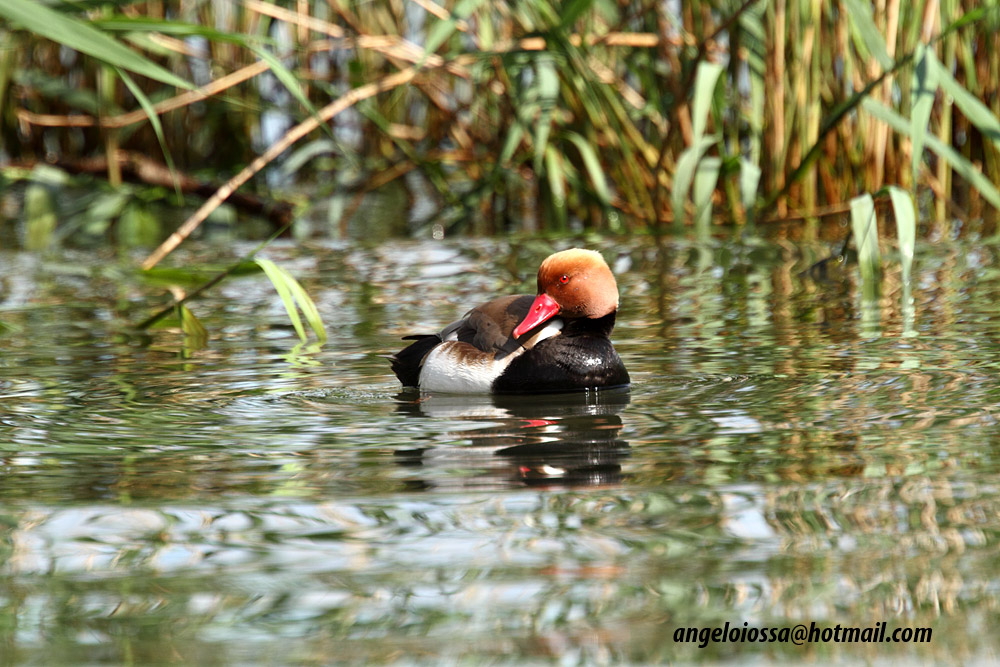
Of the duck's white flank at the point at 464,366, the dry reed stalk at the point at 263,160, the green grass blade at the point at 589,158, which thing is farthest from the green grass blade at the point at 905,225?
the green grass blade at the point at 589,158

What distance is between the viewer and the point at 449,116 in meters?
7.87

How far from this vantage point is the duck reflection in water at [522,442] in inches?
108

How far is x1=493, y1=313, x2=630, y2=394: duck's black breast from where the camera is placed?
374cm

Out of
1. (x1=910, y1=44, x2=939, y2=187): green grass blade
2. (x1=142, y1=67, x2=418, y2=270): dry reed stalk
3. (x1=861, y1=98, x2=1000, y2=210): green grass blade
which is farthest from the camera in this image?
(x1=142, y1=67, x2=418, y2=270): dry reed stalk

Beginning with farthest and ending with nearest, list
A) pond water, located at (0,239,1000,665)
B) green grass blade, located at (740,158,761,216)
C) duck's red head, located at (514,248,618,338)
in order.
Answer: green grass blade, located at (740,158,761,216) → duck's red head, located at (514,248,618,338) → pond water, located at (0,239,1000,665)

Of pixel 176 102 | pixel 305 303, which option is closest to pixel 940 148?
pixel 305 303

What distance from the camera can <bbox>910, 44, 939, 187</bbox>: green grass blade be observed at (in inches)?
174

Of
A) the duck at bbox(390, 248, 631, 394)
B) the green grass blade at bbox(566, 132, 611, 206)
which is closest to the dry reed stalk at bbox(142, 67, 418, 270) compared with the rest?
the green grass blade at bbox(566, 132, 611, 206)

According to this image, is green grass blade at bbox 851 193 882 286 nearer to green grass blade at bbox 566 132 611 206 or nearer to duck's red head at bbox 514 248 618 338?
duck's red head at bbox 514 248 618 338

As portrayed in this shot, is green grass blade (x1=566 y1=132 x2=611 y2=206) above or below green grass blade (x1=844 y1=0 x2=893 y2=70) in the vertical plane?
below

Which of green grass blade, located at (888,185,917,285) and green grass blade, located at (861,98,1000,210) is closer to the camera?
green grass blade, located at (888,185,917,285)

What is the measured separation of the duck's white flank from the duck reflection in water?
0.10ft

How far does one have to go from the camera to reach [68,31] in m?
Result: 3.38

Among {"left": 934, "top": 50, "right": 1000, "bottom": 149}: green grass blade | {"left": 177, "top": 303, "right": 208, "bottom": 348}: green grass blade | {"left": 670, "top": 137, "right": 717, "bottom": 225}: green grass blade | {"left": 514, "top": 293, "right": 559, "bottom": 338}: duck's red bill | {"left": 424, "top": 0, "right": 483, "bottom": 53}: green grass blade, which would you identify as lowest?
{"left": 177, "top": 303, "right": 208, "bottom": 348}: green grass blade
